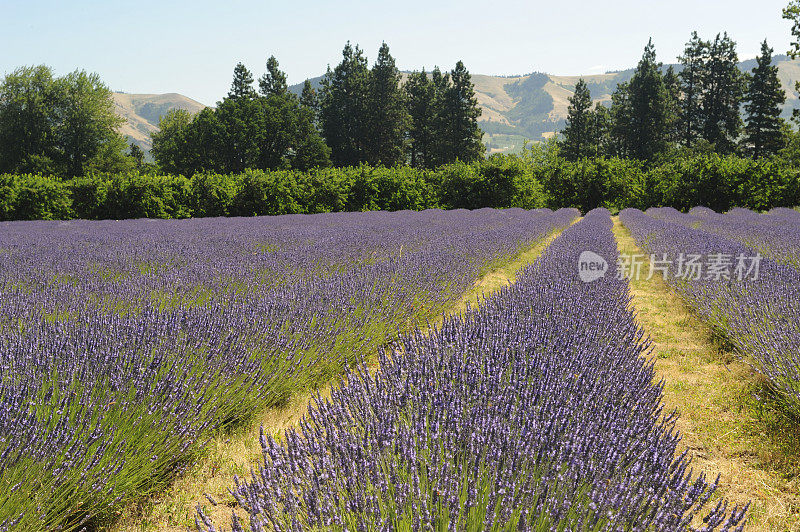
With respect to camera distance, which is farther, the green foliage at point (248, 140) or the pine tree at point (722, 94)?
the pine tree at point (722, 94)

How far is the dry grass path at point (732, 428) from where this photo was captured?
6.80 feet

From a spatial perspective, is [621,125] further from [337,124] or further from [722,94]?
[337,124]

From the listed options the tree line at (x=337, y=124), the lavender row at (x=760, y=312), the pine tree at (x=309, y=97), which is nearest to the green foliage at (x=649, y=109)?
the tree line at (x=337, y=124)

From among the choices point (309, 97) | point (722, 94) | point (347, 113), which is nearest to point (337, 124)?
point (347, 113)

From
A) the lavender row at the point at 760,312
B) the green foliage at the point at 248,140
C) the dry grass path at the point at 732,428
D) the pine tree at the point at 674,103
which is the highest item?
the pine tree at the point at 674,103

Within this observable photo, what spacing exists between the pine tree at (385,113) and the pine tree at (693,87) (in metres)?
25.1

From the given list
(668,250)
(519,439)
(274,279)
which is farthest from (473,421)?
(668,250)

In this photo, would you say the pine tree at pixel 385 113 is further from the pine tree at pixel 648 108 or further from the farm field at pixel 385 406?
the farm field at pixel 385 406

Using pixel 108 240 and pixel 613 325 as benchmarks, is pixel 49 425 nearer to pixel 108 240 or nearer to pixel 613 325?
pixel 613 325

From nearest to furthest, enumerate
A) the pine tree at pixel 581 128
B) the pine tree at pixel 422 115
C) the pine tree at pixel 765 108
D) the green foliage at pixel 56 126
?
the green foliage at pixel 56 126 < the pine tree at pixel 765 108 < the pine tree at pixel 422 115 < the pine tree at pixel 581 128

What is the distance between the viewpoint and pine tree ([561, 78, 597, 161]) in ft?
145

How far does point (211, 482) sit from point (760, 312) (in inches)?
153

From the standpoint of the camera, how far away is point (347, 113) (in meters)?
40.3

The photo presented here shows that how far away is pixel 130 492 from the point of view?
1.86 m
